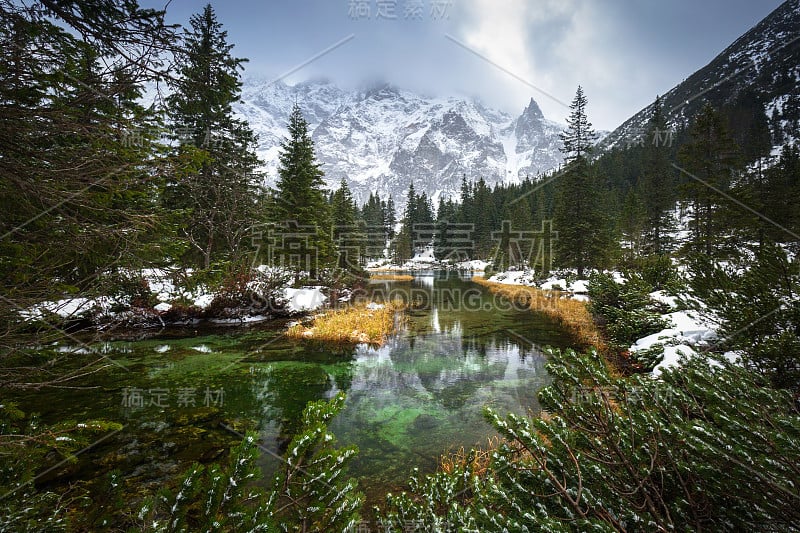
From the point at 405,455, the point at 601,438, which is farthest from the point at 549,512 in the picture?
the point at 405,455

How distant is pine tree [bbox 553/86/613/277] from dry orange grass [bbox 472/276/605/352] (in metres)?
4.83

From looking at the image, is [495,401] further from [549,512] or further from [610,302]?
[610,302]

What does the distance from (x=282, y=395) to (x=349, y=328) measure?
6797 millimetres

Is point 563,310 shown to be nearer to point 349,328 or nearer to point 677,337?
point 677,337

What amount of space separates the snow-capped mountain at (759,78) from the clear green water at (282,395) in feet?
235

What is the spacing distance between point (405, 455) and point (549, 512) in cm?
518

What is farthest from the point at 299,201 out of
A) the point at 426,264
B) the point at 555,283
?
the point at 426,264

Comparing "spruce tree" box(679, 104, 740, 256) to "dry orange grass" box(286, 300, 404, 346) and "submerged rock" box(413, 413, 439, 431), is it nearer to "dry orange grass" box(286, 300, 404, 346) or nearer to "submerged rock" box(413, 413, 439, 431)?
"dry orange grass" box(286, 300, 404, 346)

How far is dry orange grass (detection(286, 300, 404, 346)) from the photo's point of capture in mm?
14734

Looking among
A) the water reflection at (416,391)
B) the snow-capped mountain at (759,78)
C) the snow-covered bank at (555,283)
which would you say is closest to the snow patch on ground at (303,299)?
the water reflection at (416,391)

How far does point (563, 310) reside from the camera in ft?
64.0

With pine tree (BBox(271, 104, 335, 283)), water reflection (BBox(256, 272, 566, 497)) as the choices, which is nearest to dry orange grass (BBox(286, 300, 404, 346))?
water reflection (BBox(256, 272, 566, 497))

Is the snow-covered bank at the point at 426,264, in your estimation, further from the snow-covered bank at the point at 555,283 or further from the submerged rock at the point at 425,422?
the submerged rock at the point at 425,422

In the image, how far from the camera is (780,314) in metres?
4.51
